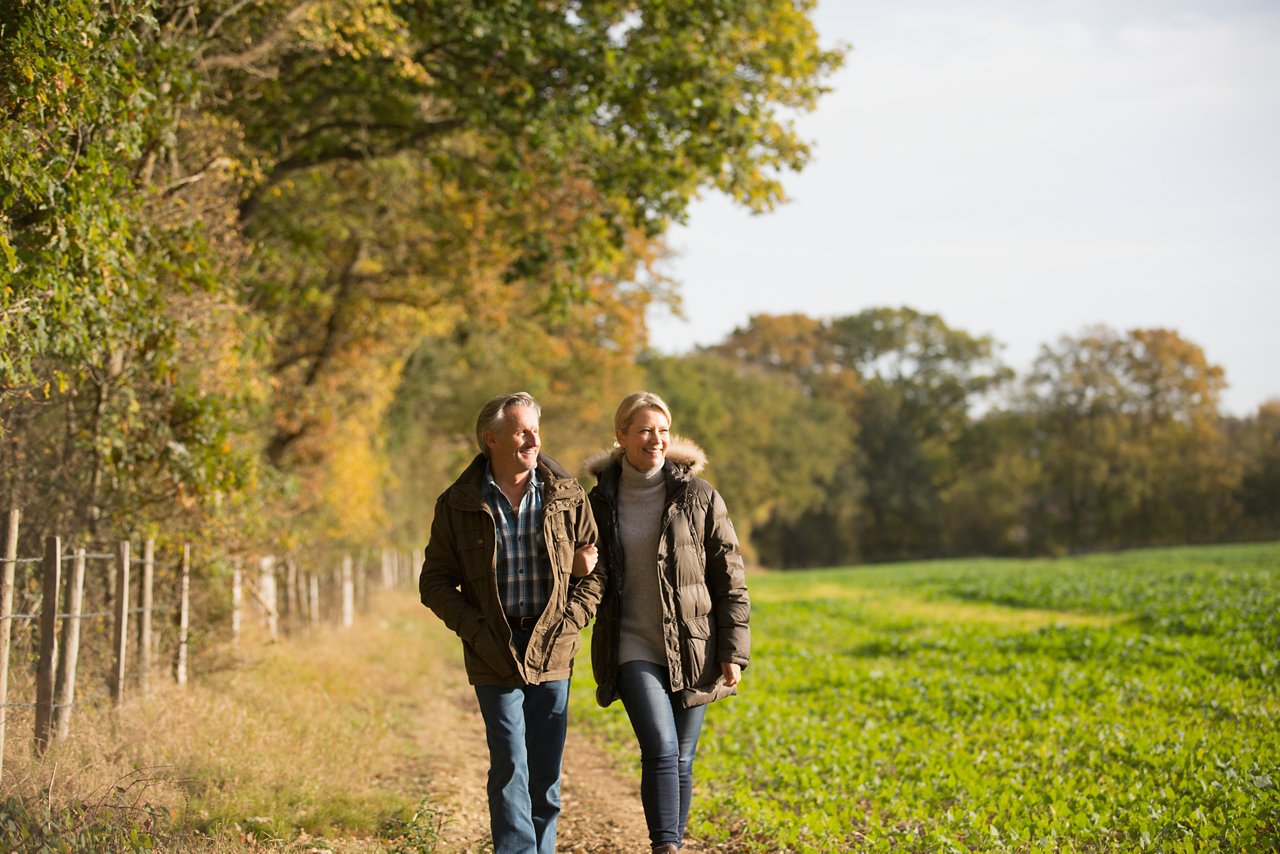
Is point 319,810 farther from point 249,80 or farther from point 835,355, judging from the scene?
point 835,355

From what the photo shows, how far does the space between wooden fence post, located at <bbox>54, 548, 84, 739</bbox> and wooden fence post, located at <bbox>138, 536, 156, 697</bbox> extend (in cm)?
156

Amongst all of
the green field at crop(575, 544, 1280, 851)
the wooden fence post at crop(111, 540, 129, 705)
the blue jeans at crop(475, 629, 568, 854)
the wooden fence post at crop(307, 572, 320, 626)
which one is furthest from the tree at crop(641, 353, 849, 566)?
the blue jeans at crop(475, 629, 568, 854)

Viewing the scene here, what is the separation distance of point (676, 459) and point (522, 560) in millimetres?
963

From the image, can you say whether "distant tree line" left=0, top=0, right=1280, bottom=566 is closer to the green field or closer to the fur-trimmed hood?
the fur-trimmed hood

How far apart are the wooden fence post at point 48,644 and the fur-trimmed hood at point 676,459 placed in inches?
147

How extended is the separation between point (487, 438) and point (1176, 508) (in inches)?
2674

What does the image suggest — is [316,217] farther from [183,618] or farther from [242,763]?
[242,763]

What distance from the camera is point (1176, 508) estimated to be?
66.1 m

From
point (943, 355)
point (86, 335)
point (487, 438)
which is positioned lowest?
point (487, 438)

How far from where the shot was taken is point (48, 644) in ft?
24.9

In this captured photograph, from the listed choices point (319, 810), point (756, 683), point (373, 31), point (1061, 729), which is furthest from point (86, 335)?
point (756, 683)

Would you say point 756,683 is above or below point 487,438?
below

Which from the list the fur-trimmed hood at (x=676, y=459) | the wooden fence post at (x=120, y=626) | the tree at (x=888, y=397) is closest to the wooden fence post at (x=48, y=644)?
the wooden fence post at (x=120, y=626)

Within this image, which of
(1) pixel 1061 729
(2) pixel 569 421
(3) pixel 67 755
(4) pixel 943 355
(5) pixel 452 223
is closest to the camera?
(3) pixel 67 755
